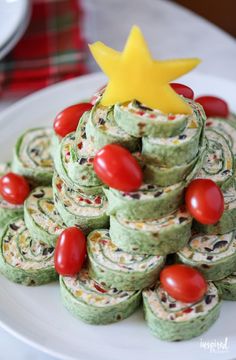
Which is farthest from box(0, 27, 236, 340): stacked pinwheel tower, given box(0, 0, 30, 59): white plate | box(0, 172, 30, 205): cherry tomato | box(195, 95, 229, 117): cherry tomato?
box(0, 0, 30, 59): white plate

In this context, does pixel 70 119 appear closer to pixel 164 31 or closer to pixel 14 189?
pixel 14 189

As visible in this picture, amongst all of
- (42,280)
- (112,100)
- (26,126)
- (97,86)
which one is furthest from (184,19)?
(42,280)

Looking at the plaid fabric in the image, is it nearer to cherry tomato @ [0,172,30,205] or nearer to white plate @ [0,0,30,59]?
white plate @ [0,0,30,59]

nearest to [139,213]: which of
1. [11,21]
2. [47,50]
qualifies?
[11,21]

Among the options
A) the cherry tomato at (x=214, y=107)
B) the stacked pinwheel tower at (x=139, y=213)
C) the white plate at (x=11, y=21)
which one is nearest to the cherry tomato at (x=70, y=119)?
the stacked pinwheel tower at (x=139, y=213)

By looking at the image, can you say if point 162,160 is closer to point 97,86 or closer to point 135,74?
point 135,74

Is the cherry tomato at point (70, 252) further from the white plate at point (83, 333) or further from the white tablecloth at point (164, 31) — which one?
the white tablecloth at point (164, 31)
